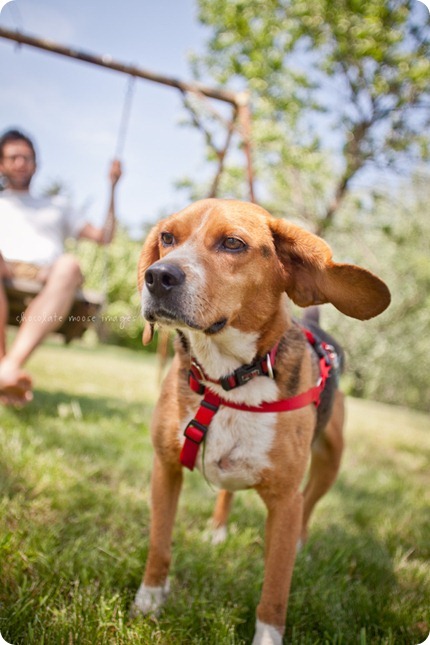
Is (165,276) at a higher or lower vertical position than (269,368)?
higher

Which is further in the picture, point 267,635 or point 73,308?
point 73,308

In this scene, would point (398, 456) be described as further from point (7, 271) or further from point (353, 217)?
point (353, 217)

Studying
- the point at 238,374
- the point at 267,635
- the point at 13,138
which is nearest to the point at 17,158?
the point at 13,138

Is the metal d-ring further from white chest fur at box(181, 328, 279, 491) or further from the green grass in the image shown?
the green grass

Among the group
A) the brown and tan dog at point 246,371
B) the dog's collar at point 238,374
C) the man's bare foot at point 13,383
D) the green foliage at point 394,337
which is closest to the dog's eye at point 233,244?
the brown and tan dog at point 246,371

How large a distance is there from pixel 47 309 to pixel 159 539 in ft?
8.04

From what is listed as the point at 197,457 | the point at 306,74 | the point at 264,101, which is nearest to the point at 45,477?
the point at 197,457

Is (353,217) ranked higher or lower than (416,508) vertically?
higher

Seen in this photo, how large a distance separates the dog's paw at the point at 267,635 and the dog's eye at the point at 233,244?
62.1 inches

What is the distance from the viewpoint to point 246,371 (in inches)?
88.7

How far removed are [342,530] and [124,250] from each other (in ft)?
35.6

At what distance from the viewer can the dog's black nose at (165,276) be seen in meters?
1.95

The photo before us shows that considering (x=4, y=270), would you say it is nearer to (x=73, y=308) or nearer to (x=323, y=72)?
(x=73, y=308)

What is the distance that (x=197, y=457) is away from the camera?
228 centimetres
